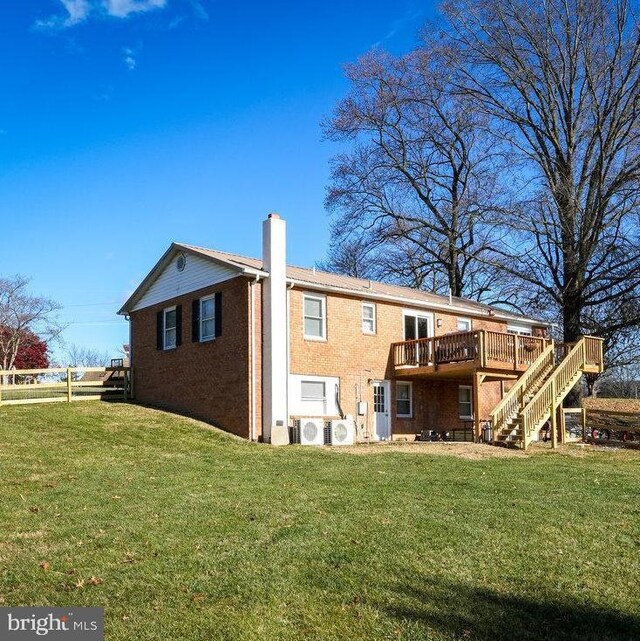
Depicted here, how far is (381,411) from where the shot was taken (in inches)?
879

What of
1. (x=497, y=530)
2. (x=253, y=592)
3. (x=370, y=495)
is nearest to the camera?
(x=253, y=592)

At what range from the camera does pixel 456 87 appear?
31062mm

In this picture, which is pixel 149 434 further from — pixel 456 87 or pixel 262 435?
pixel 456 87

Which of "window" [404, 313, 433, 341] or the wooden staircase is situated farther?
"window" [404, 313, 433, 341]

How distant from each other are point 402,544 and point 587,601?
2.01 metres

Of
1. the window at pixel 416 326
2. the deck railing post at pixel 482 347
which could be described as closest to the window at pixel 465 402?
the window at pixel 416 326

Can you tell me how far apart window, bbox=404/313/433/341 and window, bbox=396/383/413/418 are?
1.65 meters

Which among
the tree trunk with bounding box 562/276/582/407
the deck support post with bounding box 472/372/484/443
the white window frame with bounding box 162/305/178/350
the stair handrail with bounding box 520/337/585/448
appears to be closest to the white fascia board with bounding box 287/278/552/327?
the tree trunk with bounding box 562/276/582/407

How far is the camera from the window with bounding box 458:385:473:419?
25.3 meters

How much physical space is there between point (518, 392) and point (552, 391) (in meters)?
1.18

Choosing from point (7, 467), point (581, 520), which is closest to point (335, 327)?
point (7, 467)

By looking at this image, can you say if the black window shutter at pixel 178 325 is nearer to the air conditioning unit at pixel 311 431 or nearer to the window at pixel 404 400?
the air conditioning unit at pixel 311 431

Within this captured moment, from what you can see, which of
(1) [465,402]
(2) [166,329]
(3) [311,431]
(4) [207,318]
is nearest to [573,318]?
(1) [465,402]

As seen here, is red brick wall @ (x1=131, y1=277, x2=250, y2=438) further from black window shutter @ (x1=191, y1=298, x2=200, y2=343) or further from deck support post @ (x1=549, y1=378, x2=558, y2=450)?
deck support post @ (x1=549, y1=378, x2=558, y2=450)
